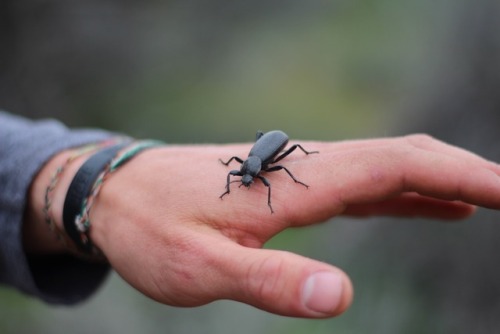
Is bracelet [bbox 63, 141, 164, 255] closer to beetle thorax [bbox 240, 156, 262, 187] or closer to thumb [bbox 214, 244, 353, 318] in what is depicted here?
beetle thorax [bbox 240, 156, 262, 187]

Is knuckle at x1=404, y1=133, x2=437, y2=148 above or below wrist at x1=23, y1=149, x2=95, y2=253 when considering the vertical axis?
above

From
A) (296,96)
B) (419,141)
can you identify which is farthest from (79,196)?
(296,96)

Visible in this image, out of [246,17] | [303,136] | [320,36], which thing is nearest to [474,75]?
[303,136]

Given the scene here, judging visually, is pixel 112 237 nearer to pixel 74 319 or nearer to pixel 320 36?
pixel 74 319

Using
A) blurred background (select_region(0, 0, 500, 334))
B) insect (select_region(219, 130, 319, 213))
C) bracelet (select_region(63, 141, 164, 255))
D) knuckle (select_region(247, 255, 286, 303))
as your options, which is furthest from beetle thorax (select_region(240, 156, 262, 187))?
blurred background (select_region(0, 0, 500, 334))

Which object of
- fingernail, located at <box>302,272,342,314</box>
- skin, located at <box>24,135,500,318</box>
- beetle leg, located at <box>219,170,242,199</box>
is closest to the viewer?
fingernail, located at <box>302,272,342,314</box>

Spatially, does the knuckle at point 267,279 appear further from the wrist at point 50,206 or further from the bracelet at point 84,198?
the wrist at point 50,206

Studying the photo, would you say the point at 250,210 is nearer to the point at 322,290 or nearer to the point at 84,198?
the point at 322,290

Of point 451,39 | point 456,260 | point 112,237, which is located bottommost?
point 456,260
